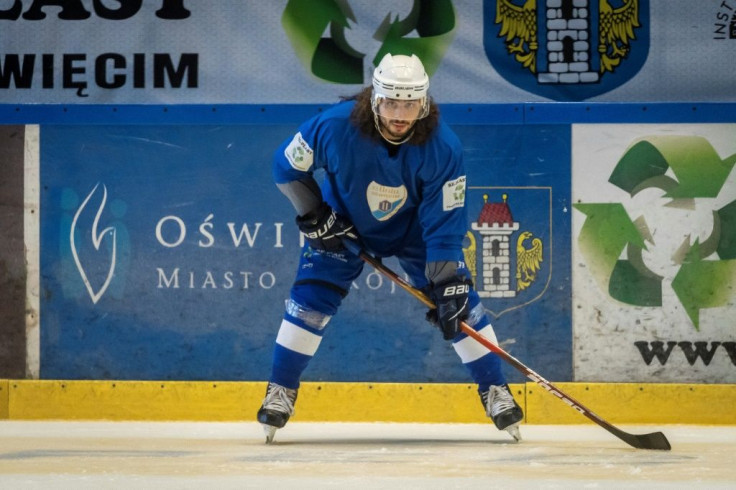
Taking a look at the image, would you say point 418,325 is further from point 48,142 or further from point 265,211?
point 48,142

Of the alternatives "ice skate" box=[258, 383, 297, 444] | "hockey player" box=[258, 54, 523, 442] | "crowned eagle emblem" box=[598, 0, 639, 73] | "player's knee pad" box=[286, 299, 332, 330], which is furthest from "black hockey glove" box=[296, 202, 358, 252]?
"crowned eagle emblem" box=[598, 0, 639, 73]

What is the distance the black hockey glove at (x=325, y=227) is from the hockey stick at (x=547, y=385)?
47 mm

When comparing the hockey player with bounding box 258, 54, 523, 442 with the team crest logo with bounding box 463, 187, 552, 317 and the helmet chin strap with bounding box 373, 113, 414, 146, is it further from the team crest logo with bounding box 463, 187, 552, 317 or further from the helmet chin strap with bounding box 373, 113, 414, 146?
the team crest logo with bounding box 463, 187, 552, 317

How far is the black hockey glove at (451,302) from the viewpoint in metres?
4.71

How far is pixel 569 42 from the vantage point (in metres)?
6.02

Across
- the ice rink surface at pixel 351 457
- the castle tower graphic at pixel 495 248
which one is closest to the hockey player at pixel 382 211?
the ice rink surface at pixel 351 457

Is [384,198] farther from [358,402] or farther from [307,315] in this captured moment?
[358,402]

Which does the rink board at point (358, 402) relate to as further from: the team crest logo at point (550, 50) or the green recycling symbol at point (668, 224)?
the team crest logo at point (550, 50)

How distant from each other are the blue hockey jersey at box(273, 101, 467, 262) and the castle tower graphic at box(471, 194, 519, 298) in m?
1.15

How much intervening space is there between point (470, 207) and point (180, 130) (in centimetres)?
119

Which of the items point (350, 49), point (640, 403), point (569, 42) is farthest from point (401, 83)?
point (640, 403)

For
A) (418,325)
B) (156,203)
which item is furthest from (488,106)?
(156,203)

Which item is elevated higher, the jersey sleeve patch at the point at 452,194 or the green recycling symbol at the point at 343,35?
the jersey sleeve patch at the point at 452,194

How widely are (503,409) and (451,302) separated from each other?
407 mm
